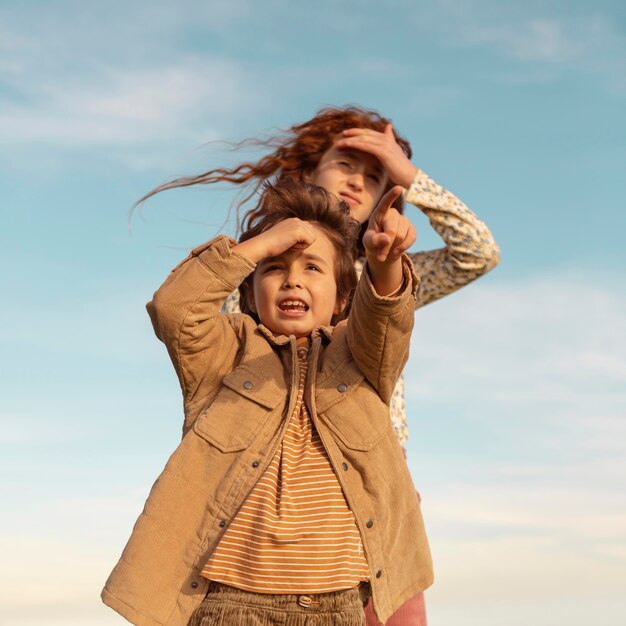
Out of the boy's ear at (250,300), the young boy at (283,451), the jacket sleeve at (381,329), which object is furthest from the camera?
the boy's ear at (250,300)

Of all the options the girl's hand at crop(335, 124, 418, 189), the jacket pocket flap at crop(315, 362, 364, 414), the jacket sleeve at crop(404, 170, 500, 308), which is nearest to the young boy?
the jacket pocket flap at crop(315, 362, 364, 414)

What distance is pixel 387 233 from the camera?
3.09m

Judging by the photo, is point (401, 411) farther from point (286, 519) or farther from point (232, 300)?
point (286, 519)

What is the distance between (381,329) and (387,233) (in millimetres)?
418

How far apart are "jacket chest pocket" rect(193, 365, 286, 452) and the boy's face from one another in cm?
24

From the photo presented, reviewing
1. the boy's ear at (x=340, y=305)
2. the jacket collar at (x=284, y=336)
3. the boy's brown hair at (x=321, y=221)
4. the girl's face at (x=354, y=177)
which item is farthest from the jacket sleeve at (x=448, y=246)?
the jacket collar at (x=284, y=336)

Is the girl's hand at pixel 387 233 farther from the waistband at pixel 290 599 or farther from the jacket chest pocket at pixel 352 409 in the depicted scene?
the waistband at pixel 290 599

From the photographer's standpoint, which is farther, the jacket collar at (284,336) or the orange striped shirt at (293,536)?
the jacket collar at (284,336)

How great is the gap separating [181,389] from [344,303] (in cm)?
75

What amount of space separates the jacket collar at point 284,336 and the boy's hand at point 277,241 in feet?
0.98

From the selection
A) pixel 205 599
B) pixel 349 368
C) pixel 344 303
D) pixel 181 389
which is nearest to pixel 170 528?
pixel 205 599

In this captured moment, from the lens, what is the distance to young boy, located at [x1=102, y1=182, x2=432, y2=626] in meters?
3.19

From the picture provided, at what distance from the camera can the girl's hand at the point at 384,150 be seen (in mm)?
5426

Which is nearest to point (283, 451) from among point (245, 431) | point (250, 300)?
point (245, 431)
